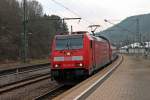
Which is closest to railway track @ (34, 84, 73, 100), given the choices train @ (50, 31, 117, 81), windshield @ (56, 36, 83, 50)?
train @ (50, 31, 117, 81)

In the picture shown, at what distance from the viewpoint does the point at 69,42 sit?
24.1 meters

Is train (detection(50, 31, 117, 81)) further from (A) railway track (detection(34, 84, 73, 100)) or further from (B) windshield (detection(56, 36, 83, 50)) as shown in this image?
(A) railway track (detection(34, 84, 73, 100))

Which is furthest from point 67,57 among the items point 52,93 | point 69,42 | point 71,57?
point 52,93

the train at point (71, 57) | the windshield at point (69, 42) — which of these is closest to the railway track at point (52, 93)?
the train at point (71, 57)

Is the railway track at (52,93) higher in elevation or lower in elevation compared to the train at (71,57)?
lower

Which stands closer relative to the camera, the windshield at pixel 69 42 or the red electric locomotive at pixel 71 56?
the red electric locomotive at pixel 71 56

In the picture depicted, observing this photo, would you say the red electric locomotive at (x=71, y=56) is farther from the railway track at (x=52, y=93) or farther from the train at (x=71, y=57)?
the railway track at (x=52, y=93)

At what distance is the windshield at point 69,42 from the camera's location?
2397cm

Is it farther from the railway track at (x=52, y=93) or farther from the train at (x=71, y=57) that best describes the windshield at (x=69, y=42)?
the railway track at (x=52, y=93)

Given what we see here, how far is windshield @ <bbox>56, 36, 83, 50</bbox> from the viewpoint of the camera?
24.0 m

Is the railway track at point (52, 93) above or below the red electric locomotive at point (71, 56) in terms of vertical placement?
below

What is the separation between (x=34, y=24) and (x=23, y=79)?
6173 centimetres

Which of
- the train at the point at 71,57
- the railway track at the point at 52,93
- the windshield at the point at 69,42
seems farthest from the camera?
the windshield at the point at 69,42

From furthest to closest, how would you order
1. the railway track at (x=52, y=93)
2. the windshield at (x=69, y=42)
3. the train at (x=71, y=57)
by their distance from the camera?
the windshield at (x=69, y=42)
the train at (x=71, y=57)
the railway track at (x=52, y=93)
